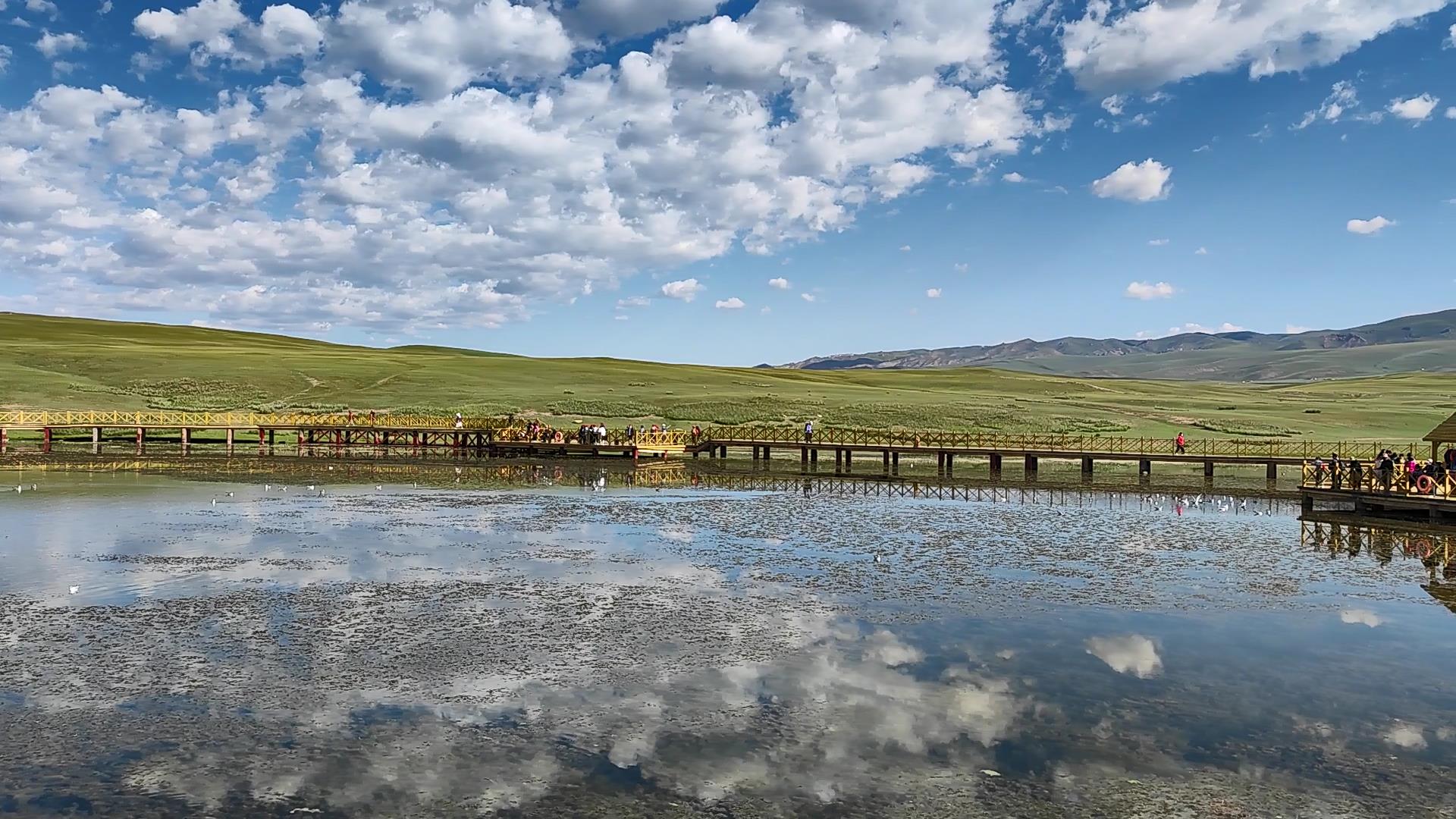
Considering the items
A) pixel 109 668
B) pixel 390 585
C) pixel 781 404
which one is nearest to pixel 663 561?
pixel 390 585

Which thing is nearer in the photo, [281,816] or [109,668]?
[281,816]

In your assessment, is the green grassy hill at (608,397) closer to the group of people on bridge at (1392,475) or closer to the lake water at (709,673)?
the group of people on bridge at (1392,475)

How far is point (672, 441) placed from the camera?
7869 cm

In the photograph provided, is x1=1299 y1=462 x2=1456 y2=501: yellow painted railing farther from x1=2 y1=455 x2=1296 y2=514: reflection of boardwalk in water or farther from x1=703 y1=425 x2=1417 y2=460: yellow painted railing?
x1=703 y1=425 x2=1417 y2=460: yellow painted railing

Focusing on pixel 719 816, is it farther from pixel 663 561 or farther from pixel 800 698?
pixel 663 561

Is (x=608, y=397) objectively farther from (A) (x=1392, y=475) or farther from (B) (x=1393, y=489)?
(B) (x=1393, y=489)

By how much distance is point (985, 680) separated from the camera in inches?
717

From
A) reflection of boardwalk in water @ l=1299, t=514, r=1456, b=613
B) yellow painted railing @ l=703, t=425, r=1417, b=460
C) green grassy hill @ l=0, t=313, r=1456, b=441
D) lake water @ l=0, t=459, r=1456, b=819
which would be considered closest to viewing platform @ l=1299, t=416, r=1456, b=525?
reflection of boardwalk in water @ l=1299, t=514, r=1456, b=613

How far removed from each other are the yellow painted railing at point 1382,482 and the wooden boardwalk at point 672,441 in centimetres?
1615

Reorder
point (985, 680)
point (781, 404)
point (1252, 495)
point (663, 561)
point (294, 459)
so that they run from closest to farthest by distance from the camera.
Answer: point (985, 680), point (663, 561), point (1252, 495), point (294, 459), point (781, 404)

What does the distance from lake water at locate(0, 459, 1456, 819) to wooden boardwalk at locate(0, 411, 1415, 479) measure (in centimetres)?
3496

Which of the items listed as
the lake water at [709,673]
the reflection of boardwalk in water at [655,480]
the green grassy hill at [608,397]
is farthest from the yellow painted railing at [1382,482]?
the green grassy hill at [608,397]

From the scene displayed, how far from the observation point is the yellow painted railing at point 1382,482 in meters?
42.9

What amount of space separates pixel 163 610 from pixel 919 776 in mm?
16183
